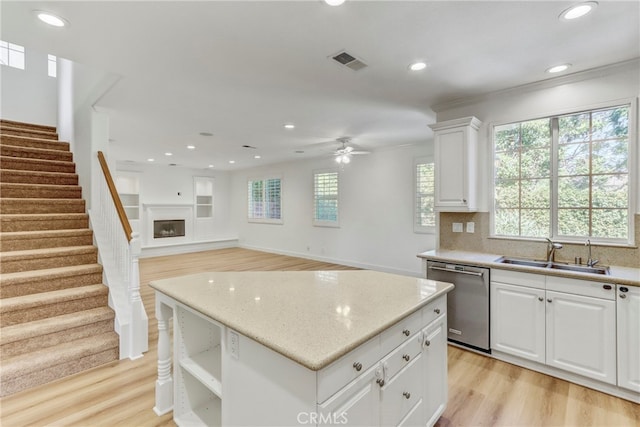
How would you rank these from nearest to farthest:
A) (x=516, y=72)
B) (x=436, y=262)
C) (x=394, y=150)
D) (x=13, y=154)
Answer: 1. (x=516, y=72)
2. (x=436, y=262)
3. (x=13, y=154)
4. (x=394, y=150)

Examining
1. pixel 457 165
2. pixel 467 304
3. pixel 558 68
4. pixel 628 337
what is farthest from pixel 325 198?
pixel 628 337

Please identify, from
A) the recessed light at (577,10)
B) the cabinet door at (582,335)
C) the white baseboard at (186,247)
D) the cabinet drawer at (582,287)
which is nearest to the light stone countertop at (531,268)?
the cabinet drawer at (582,287)

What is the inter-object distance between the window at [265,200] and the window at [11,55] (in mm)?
5362

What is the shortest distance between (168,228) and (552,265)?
28.3ft

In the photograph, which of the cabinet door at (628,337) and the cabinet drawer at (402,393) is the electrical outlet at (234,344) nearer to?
the cabinet drawer at (402,393)

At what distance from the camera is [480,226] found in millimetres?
3279

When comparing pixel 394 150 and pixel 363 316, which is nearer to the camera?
pixel 363 316

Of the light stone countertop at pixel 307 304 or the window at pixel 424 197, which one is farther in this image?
the window at pixel 424 197

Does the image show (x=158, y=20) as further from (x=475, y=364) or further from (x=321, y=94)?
(x=475, y=364)

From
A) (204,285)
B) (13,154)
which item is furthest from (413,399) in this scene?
(13,154)

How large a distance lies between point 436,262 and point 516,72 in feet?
6.15

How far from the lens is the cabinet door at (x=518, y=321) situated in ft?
8.19

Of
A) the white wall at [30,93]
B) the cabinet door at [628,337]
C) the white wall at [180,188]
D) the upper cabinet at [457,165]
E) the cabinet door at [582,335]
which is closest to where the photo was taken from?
the cabinet door at [628,337]

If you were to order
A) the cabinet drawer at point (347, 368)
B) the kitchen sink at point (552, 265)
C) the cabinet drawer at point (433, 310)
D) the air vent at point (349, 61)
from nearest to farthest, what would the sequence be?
the cabinet drawer at point (347, 368) < the cabinet drawer at point (433, 310) < the air vent at point (349, 61) < the kitchen sink at point (552, 265)
